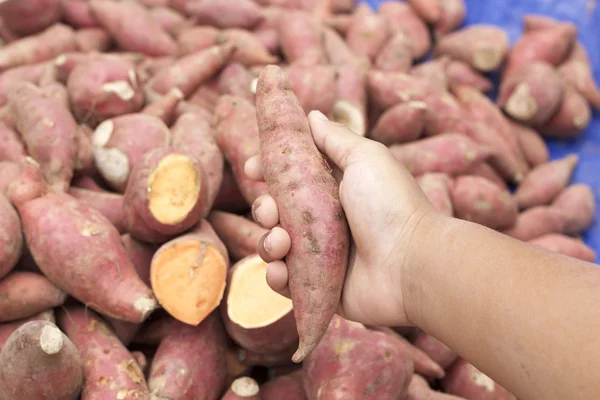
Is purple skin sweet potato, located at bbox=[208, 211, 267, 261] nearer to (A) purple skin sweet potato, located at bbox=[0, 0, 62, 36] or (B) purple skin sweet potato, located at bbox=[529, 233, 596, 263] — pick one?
(B) purple skin sweet potato, located at bbox=[529, 233, 596, 263]

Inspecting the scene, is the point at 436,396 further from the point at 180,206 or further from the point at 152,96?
the point at 152,96

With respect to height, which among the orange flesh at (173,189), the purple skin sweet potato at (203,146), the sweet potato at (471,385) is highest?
the orange flesh at (173,189)

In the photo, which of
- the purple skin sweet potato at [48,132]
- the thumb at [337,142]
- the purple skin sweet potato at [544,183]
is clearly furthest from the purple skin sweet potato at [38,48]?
the purple skin sweet potato at [544,183]

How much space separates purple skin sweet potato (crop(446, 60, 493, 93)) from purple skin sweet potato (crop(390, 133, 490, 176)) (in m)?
0.57

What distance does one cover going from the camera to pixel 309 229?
894 mm

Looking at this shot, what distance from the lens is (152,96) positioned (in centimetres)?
164

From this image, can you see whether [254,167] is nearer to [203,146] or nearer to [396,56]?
[203,146]

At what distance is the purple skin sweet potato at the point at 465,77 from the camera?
216 cm

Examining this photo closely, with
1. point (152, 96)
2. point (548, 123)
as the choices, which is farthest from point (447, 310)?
point (548, 123)

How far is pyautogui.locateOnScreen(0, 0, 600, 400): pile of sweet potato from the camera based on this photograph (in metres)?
1.00

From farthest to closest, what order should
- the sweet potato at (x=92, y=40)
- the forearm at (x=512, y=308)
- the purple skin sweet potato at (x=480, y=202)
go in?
1. the sweet potato at (x=92, y=40)
2. the purple skin sweet potato at (x=480, y=202)
3. the forearm at (x=512, y=308)

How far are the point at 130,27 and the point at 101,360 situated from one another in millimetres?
1280

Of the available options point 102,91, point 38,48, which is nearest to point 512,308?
point 102,91

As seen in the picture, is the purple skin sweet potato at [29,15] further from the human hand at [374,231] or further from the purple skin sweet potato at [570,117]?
the purple skin sweet potato at [570,117]
